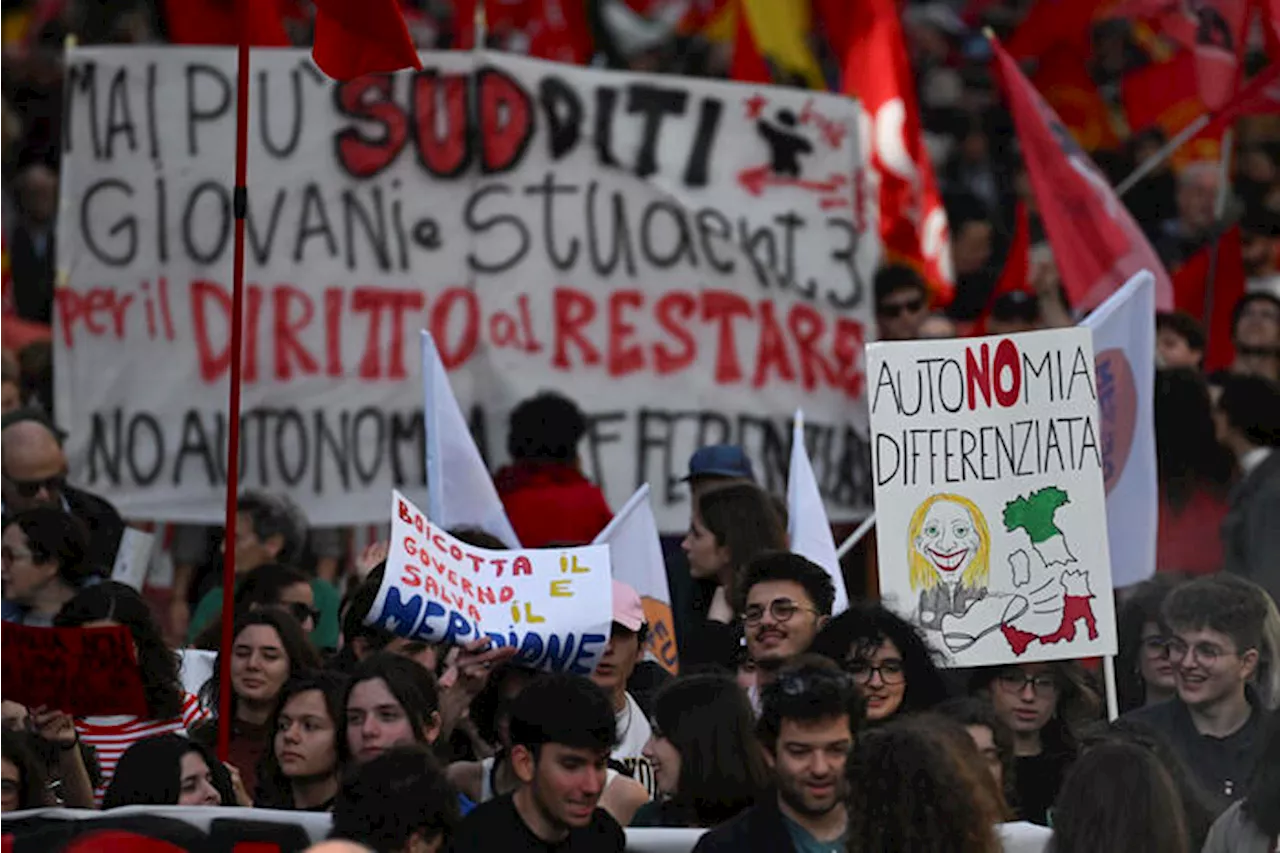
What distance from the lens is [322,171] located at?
1206 centimetres

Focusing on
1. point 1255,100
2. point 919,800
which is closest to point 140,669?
point 919,800

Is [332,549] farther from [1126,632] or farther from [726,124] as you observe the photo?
[1126,632]

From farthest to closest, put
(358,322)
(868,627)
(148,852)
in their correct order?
(358,322) < (868,627) < (148,852)

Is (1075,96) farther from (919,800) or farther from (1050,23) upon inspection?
(919,800)

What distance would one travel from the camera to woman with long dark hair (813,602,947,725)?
24.8ft

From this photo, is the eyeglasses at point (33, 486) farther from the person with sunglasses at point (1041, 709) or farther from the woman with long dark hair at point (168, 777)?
the person with sunglasses at point (1041, 709)

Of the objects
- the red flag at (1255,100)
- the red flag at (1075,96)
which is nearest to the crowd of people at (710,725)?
the red flag at (1255,100)

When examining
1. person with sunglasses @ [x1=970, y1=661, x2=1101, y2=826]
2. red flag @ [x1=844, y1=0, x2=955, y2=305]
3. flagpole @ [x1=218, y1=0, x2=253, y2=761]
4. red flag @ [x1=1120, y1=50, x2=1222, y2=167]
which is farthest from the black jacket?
red flag @ [x1=1120, y1=50, x2=1222, y2=167]

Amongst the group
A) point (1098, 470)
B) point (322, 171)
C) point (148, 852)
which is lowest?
point (148, 852)

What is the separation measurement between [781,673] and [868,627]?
2.96ft

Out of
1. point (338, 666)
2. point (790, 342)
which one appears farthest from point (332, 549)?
point (338, 666)

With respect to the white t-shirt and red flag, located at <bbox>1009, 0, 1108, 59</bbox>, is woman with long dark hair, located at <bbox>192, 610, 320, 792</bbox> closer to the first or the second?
the white t-shirt

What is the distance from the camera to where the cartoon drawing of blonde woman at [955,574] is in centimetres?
808

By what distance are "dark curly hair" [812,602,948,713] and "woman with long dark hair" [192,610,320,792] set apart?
139cm
